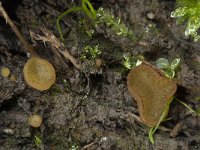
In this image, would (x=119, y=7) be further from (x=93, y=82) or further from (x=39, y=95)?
(x=39, y=95)

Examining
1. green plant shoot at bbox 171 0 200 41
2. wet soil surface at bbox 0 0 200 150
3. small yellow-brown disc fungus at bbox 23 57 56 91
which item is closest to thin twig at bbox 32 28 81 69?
wet soil surface at bbox 0 0 200 150

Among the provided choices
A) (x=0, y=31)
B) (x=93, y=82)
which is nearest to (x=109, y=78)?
(x=93, y=82)

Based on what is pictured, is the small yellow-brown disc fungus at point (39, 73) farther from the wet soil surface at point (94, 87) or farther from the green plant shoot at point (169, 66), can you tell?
the green plant shoot at point (169, 66)

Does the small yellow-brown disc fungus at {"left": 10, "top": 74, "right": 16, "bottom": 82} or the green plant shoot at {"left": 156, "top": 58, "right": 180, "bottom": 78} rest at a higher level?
the green plant shoot at {"left": 156, "top": 58, "right": 180, "bottom": 78}

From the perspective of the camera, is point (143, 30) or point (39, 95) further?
point (143, 30)

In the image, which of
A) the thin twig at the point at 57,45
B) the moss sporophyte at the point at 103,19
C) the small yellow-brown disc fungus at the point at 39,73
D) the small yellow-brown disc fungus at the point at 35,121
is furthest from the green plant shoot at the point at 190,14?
the small yellow-brown disc fungus at the point at 35,121

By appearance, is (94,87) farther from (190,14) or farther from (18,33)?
(190,14)

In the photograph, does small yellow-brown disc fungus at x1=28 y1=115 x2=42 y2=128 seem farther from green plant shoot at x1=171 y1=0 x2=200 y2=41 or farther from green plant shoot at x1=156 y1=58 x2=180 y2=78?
green plant shoot at x1=171 y1=0 x2=200 y2=41

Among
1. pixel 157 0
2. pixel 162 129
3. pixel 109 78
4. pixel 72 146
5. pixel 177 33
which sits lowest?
pixel 72 146
